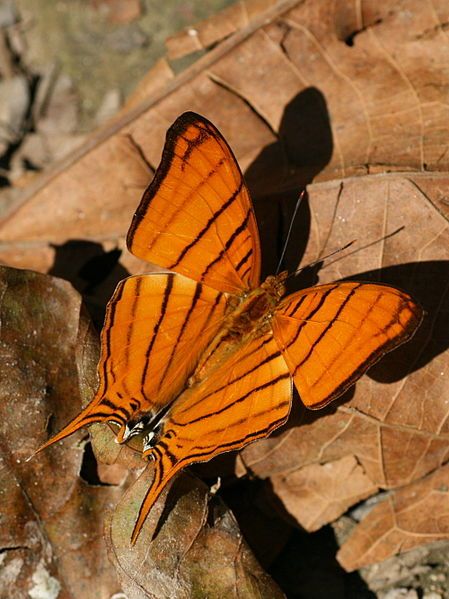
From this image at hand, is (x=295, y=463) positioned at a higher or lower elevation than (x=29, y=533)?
lower

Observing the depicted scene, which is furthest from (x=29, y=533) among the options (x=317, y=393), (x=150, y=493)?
(x=317, y=393)

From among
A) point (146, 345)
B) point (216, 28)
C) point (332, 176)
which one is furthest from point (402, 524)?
point (216, 28)

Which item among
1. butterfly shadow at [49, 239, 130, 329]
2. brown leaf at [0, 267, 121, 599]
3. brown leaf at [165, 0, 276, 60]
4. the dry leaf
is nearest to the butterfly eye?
brown leaf at [0, 267, 121, 599]

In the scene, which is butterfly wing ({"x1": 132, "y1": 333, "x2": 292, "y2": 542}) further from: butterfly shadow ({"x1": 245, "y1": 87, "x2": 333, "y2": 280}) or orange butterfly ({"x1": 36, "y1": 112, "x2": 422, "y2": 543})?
butterfly shadow ({"x1": 245, "y1": 87, "x2": 333, "y2": 280})

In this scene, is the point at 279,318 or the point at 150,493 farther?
the point at 279,318

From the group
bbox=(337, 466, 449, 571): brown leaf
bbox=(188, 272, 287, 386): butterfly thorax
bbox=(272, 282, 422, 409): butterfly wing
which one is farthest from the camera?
bbox=(337, 466, 449, 571): brown leaf

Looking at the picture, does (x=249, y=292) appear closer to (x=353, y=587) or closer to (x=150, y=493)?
(x=150, y=493)

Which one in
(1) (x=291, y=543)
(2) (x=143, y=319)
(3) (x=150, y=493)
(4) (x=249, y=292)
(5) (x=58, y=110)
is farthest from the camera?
(5) (x=58, y=110)

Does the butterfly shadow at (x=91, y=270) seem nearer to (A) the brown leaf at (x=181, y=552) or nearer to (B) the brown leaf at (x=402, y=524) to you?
(A) the brown leaf at (x=181, y=552)
